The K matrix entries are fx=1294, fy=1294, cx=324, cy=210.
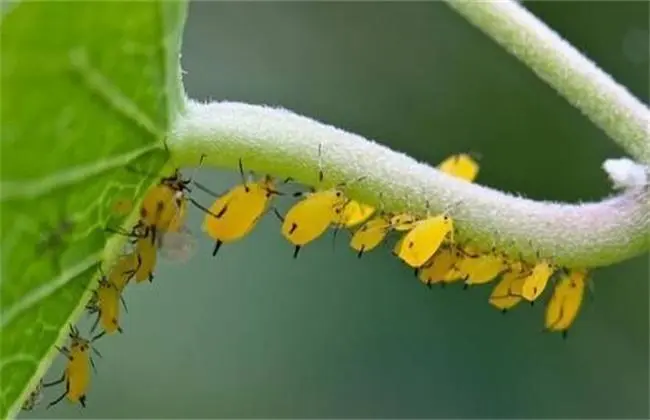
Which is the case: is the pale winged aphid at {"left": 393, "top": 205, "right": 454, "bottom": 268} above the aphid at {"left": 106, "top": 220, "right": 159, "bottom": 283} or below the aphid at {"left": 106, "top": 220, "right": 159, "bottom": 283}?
above

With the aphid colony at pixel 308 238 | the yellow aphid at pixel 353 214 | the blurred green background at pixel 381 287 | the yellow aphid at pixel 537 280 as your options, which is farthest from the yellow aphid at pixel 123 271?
the blurred green background at pixel 381 287

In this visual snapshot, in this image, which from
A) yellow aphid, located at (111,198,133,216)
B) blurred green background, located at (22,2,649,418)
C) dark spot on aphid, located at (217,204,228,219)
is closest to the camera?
yellow aphid, located at (111,198,133,216)

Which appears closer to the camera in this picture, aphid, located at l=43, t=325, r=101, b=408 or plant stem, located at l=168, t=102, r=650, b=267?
plant stem, located at l=168, t=102, r=650, b=267

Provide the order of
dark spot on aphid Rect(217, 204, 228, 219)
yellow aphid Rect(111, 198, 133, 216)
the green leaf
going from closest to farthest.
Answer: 1. the green leaf
2. yellow aphid Rect(111, 198, 133, 216)
3. dark spot on aphid Rect(217, 204, 228, 219)

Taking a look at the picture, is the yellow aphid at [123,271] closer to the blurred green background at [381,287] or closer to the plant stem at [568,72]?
the plant stem at [568,72]

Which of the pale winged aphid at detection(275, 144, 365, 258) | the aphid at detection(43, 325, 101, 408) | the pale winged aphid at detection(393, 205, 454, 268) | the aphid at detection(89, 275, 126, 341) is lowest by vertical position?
the aphid at detection(43, 325, 101, 408)

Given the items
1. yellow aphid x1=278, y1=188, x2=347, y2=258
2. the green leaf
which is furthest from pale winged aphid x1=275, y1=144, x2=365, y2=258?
the green leaf

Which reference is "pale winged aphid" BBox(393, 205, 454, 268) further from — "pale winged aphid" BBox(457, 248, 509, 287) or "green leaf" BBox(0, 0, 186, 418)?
"green leaf" BBox(0, 0, 186, 418)
